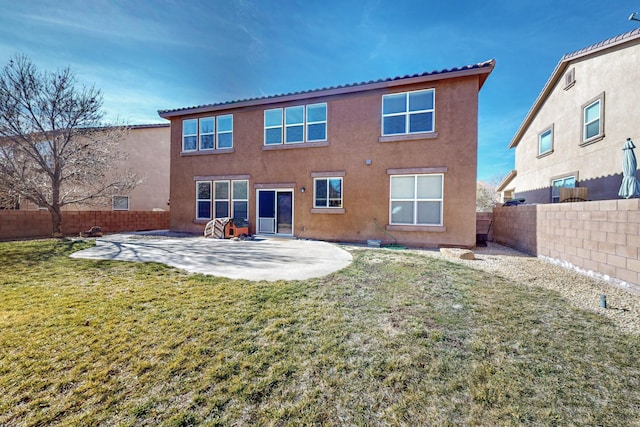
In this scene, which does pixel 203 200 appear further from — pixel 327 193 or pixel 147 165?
pixel 147 165

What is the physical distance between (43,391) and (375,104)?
11.7 metres

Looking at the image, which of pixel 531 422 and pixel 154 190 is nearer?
pixel 531 422

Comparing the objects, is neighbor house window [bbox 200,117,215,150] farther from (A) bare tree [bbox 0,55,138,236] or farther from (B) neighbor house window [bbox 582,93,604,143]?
(B) neighbor house window [bbox 582,93,604,143]

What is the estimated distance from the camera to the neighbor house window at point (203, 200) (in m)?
14.1

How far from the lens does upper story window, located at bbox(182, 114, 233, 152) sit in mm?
13734

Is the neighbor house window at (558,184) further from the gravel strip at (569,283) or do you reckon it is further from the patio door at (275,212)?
the patio door at (275,212)

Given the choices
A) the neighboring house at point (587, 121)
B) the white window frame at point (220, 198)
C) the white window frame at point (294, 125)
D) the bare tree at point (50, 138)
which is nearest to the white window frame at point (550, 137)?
the neighboring house at point (587, 121)

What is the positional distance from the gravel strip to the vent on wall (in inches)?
407

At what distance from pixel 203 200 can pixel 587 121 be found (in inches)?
746

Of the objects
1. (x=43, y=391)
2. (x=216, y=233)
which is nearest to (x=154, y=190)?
(x=216, y=233)

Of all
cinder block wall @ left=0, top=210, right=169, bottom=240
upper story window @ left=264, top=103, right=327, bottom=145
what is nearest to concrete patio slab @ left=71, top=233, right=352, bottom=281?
upper story window @ left=264, top=103, right=327, bottom=145

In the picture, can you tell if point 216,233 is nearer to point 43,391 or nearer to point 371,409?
point 43,391

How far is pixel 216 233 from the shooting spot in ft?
40.2

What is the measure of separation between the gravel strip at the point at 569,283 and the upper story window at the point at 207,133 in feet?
39.4
